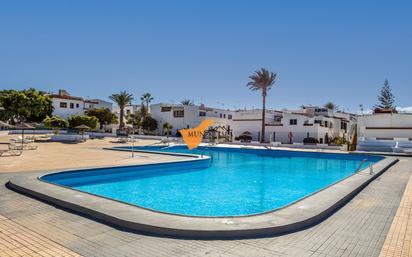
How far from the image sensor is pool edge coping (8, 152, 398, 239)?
5.45 meters

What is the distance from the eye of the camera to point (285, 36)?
2264 cm

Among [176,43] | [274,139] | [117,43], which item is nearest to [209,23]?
[176,43]

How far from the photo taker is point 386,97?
2511 inches

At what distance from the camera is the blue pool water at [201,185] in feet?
33.3

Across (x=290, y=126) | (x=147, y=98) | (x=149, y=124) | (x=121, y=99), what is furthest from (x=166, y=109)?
Answer: (x=290, y=126)

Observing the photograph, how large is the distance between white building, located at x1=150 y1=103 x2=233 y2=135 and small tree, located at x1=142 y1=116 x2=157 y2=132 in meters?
1.37

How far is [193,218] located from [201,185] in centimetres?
734

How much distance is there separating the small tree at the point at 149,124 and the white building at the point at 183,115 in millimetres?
1369

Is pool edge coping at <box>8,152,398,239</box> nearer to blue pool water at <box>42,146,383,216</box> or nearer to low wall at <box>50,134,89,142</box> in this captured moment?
blue pool water at <box>42,146,383,216</box>

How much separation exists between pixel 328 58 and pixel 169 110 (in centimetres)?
3532

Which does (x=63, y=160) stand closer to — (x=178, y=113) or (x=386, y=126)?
(x=386, y=126)

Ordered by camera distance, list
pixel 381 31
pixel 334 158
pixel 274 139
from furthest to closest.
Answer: pixel 274 139, pixel 334 158, pixel 381 31

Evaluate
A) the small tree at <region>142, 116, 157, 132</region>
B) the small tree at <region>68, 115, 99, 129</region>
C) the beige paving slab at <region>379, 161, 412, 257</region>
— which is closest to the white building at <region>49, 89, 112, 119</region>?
the small tree at <region>142, 116, 157, 132</region>

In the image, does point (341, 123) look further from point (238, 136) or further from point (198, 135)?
point (198, 135)
